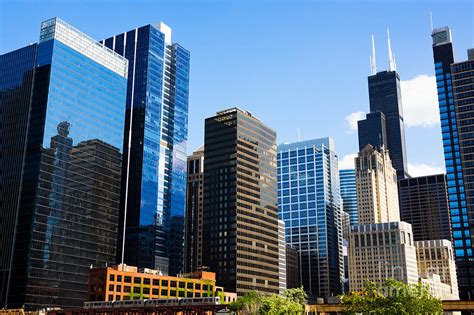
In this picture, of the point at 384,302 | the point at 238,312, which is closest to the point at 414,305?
the point at 384,302

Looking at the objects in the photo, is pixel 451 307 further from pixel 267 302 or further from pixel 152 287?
pixel 152 287

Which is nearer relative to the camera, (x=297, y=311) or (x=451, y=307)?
(x=297, y=311)

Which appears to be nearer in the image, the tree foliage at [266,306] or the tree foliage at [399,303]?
the tree foliage at [399,303]

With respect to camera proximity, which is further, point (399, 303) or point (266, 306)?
point (266, 306)

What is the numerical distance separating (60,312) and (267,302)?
67490 millimetres

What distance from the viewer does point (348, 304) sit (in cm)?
11225

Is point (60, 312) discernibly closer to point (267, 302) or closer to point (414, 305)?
point (267, 302)

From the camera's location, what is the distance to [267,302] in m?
111

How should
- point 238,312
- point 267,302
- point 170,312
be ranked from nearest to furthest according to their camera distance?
point 267,302 → point 238,312 → point 170,312

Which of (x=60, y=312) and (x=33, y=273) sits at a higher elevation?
(x=33, y=273)

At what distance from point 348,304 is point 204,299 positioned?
3887cm

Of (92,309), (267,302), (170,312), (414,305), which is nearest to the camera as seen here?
(414,305)

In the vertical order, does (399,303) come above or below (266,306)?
above

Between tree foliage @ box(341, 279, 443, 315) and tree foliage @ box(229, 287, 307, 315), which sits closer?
tree foliage @ box(341, 279, 443, 315)
